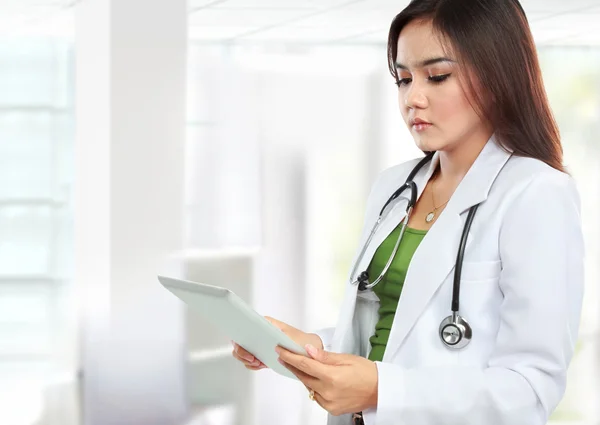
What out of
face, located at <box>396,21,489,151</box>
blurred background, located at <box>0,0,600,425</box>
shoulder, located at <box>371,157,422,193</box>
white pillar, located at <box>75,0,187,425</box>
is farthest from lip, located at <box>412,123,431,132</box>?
blurred background, located at <box>0,0,600,425</box>

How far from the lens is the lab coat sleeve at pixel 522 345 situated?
41.2 inches

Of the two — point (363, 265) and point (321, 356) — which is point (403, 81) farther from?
point (321, 356)

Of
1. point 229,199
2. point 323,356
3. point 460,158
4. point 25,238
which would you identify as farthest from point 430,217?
point 25,238

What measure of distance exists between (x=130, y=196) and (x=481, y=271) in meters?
3.03

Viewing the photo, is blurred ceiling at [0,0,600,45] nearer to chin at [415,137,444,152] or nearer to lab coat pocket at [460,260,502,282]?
chin at [415,137,444,152]

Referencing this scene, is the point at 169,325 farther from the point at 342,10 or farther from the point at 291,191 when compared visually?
the point at 342,10

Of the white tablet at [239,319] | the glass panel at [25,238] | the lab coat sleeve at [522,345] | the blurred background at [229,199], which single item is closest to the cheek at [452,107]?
the lab coat sleeve at [522,345]

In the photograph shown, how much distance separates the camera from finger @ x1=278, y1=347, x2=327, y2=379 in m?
1.04

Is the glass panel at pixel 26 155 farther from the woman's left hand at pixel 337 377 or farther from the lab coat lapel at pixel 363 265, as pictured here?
the woman's left hand at pixel 337 377

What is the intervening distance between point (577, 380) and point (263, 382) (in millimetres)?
1835

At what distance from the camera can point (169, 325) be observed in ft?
13.7

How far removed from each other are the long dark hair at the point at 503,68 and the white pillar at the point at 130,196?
289 cm

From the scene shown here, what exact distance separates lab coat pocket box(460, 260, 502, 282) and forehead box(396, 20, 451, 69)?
276 millimetres

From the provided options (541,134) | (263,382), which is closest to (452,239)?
(541,134)
